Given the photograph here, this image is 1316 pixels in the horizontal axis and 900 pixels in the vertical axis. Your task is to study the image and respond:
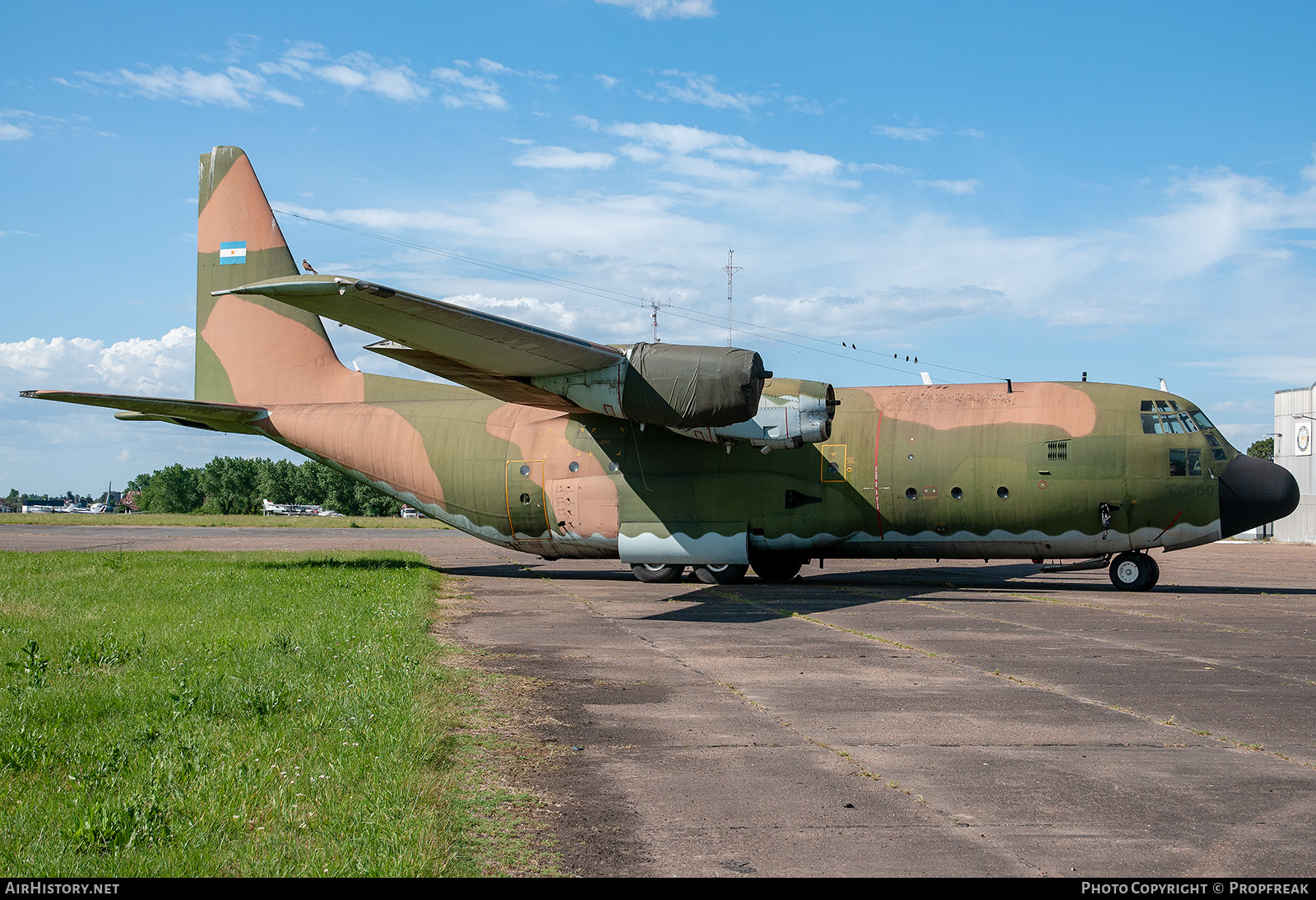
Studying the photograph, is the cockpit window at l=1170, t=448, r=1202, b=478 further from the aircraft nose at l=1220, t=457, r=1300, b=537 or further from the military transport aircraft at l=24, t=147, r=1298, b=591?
the aircraft nose at l=1220, t=457, r=1300, b=537

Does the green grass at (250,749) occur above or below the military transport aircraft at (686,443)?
below

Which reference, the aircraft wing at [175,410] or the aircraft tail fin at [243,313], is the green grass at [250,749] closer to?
the aircraft wing at [175,410]

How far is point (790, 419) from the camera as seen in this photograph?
17.6 metres

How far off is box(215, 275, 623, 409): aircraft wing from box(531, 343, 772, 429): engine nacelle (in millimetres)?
351

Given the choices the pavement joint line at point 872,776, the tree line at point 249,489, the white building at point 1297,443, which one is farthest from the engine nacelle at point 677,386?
the tree line at point 249,489

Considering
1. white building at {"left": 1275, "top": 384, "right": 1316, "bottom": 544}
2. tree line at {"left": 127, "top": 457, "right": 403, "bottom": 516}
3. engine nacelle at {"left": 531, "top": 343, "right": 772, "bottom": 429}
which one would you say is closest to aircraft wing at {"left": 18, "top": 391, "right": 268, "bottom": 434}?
engine nacelle at {"left": 531, "top": 343, "right": 772, "bottom": 429}

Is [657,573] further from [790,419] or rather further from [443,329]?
[443,329]

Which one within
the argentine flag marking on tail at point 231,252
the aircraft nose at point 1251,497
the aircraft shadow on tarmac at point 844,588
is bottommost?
the aircraft shadow on tarmac at point 844,588

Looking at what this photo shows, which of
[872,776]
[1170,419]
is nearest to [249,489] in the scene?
[1170,419]

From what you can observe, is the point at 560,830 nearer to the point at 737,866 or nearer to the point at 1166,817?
the point at 737,866

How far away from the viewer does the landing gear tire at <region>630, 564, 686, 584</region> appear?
20453 mm

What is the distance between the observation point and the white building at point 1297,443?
45719 mm

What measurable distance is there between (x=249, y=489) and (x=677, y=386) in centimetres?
9832

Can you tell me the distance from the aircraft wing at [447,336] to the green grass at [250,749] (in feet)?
15.0
